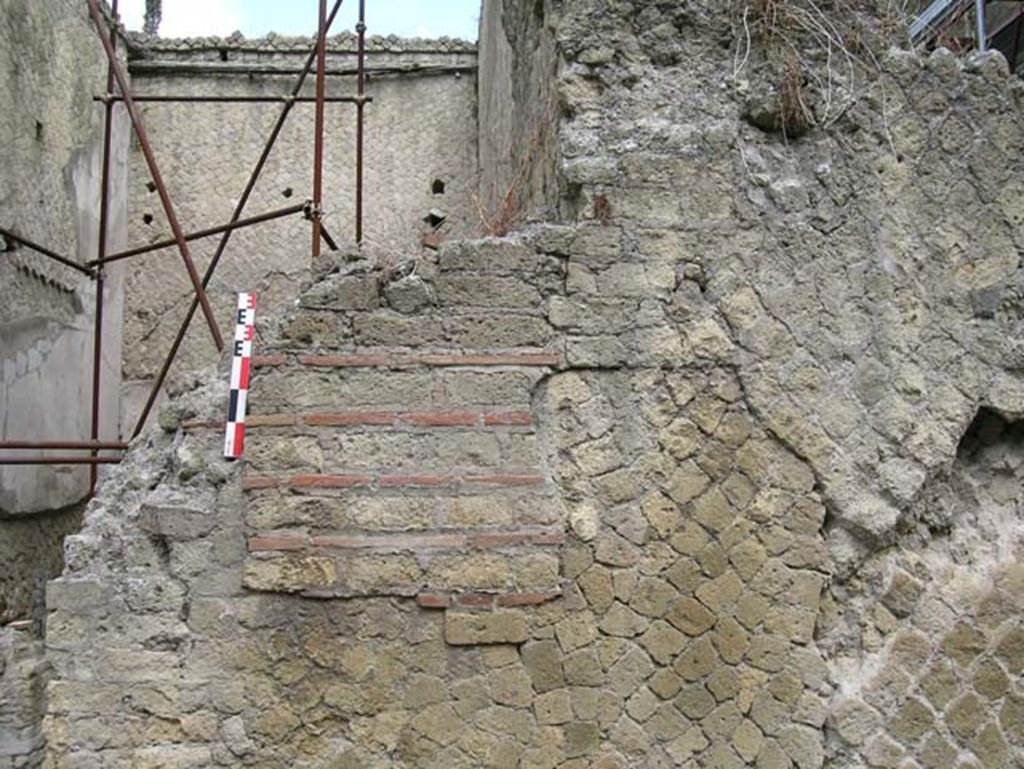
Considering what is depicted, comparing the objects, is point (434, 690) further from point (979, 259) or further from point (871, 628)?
point (979, 259)

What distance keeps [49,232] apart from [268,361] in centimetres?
391

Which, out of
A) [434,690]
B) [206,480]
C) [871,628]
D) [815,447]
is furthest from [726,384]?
[206,480]

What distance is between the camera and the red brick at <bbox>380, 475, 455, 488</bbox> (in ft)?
10.4

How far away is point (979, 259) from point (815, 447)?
88 centimetres

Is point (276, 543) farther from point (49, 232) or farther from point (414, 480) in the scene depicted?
point (49, 232)

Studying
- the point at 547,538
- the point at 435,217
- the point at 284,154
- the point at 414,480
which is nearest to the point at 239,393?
the point at 414,480

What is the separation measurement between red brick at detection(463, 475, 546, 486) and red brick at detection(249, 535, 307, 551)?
0.53 meters

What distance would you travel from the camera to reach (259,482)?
3141 mm

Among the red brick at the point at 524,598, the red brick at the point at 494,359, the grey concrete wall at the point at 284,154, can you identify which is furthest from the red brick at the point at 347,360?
the grey concrete wall at the point at 284,154

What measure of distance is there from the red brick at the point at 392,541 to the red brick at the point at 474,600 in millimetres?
149

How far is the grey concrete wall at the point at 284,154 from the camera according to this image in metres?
7.82

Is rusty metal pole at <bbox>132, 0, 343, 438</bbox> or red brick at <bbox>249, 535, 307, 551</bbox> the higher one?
rusty metal pole at <bbox>132, 0, 343, 438</bbox>

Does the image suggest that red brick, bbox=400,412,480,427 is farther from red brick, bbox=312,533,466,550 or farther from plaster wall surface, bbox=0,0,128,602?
plaster wall surface, bbox=0,0,128,602

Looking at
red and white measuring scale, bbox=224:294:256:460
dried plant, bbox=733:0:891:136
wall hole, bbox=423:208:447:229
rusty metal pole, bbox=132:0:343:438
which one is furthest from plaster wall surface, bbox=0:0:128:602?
dried plant, bbox=733:0:891:136
